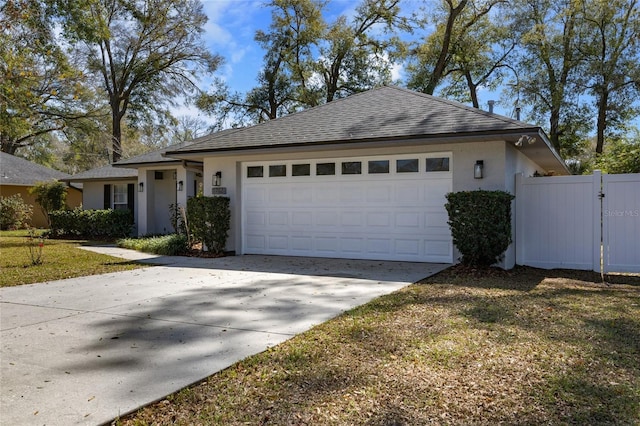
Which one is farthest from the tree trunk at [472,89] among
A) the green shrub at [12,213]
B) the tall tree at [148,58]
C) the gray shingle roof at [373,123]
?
the green shrub at [12,213]

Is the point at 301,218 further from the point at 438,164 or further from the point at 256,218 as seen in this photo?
the point at 438,164

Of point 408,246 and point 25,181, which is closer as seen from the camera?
point 408,246

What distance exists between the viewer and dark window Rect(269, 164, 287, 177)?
10.7 metres

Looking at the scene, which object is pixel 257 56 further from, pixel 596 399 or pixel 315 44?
pixel 596 399

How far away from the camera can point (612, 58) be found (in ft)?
67.8

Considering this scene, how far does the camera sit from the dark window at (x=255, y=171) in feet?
36.0

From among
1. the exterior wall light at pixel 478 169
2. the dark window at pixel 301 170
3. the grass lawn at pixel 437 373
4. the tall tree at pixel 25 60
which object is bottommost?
the grass lawn at pixel 437 373

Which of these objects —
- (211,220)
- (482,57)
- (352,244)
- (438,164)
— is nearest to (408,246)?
(352,244)

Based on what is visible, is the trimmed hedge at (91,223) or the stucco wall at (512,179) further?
the trimmed hedge at (91,223)

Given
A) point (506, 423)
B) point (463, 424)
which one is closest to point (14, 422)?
point (463, 424)

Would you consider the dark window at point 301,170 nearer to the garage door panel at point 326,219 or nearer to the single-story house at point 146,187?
the garage door panel at point 326,219

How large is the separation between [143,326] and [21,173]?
24.4 m

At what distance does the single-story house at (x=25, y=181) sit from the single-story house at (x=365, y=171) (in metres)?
14.8

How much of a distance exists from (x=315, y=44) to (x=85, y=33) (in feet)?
44.7
